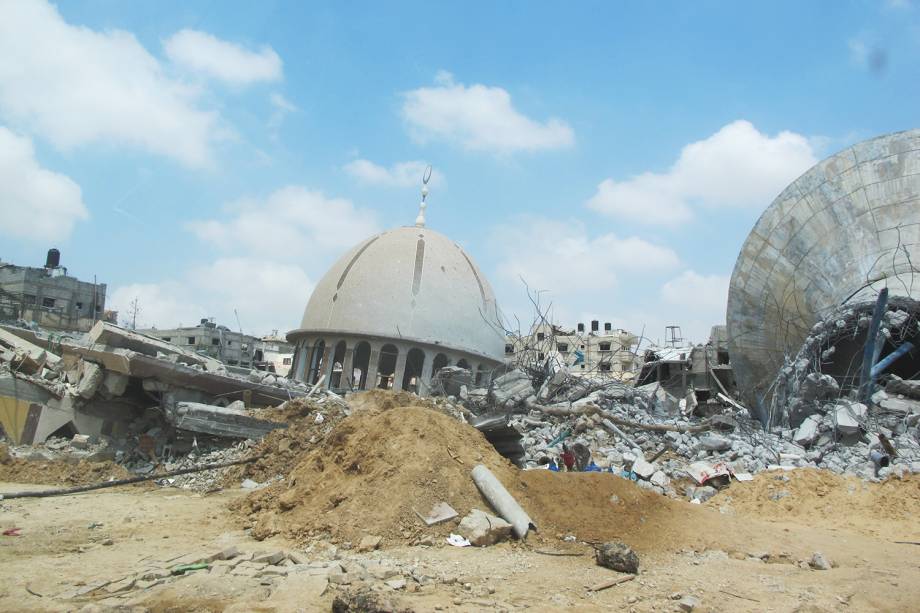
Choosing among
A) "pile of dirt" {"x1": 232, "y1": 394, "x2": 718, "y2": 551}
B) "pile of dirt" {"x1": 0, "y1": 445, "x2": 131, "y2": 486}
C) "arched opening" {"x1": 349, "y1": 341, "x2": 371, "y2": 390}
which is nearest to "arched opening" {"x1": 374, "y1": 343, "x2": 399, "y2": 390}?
"arched opening" {"x1": 349, "y1": 341, "x2": 371, "y2": 390}

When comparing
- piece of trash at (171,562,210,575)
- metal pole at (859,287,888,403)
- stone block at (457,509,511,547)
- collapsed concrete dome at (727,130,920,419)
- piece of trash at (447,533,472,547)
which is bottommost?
piece of trash at (171,562,210,575)

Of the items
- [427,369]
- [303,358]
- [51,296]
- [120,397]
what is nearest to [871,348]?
[120,397]

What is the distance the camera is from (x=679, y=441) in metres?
12.9

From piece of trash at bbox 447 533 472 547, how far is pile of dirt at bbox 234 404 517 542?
130 millimetres

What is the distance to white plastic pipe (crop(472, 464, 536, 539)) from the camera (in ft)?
20.9

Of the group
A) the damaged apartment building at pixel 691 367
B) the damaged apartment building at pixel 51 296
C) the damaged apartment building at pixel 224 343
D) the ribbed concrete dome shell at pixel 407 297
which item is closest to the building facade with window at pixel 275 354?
the damaged apartment building at pixel 224 343

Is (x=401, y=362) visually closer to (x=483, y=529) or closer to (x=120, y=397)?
(x=120, y=397)

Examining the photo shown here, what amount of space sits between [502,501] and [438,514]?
2.30 ft

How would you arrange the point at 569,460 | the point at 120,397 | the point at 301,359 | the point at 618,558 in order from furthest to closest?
1. the point at 301,359
2. the point at 120,397
3. the point at 569,460
4. the point at 618,558

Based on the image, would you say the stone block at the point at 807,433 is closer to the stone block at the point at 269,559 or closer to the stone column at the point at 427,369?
the stone block at the point at 269,559

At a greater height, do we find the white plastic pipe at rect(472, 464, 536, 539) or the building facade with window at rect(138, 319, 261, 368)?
the building facade with window at rect(138, 319, 261, 368)

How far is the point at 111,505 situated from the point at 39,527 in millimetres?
1601

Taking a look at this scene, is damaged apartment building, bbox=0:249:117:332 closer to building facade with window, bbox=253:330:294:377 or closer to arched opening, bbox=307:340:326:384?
building facade with window, bbox=253:330:294:377

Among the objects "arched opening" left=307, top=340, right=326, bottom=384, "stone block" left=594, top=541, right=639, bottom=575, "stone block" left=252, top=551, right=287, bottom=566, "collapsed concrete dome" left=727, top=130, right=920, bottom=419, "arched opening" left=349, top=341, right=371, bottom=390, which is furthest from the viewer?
"arched opening" left=349, top=341, right=371, bottom=390
